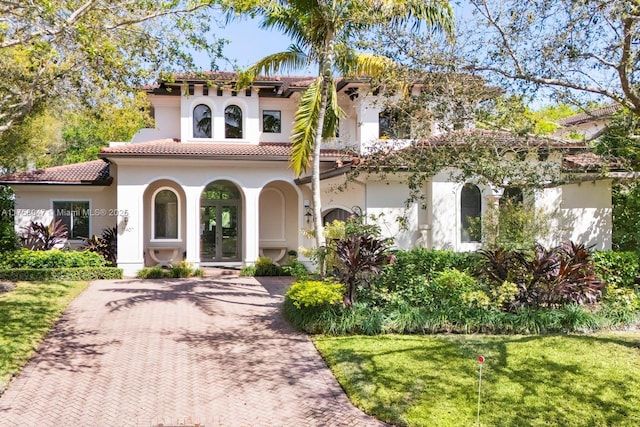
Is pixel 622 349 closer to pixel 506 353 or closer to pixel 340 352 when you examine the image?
pixel 506 353

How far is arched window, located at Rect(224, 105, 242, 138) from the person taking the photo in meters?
23.7

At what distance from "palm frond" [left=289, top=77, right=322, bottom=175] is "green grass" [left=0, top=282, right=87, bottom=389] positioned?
7287 mm

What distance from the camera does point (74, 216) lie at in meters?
24.1

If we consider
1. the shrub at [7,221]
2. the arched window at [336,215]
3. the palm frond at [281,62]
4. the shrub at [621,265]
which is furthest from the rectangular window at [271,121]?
the shrub at [621,265]

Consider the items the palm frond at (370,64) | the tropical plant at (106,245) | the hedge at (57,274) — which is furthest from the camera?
the tropical plant at (106,245)

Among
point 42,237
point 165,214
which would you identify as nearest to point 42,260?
point 42,237

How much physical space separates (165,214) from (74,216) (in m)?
3.97

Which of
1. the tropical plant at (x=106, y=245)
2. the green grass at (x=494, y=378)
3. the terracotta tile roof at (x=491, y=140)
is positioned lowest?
the green grass at (x=494, y=378)

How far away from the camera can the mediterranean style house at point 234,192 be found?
17.2 metres

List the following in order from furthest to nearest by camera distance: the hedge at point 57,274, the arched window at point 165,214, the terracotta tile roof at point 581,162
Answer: the arched window at point 165,214 < the hedge at point 57,274 < the terracotta tile roof at point 581,162

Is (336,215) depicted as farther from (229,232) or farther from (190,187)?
(229,232)

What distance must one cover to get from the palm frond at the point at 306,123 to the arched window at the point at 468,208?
5.69 m

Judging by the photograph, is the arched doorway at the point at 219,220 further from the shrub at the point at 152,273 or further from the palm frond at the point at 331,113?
the palm frond at the point at 331,113

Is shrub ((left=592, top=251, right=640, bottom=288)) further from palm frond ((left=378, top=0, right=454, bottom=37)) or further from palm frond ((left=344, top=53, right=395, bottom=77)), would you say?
palm frond ((left=344, top=53, right=395, bottom=77))
